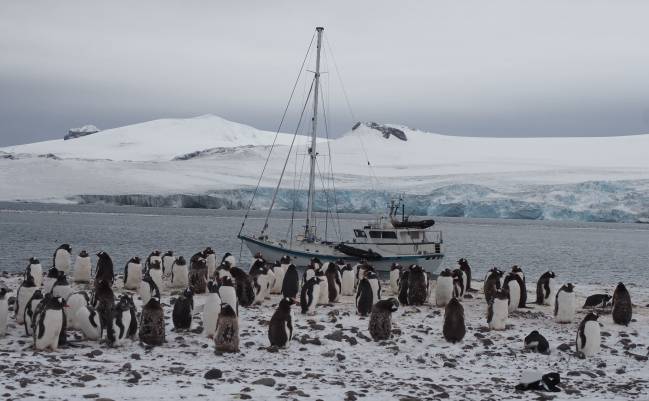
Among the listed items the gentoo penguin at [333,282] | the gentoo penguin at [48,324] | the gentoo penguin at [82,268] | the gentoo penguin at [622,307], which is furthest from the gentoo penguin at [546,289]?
the gentoo penguin at [48,324]

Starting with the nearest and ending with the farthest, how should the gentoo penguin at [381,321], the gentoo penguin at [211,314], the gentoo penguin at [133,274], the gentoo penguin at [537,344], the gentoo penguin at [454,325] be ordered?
the gentoo penguin at [211,314] → the gentoo penguin at [537,344] → the gentoo penguin at [381,321] → the gentoo penguin at [454,325] → the gentoo penguin at [133,274]

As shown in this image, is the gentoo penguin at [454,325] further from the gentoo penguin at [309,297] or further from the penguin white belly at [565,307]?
the penguin white belly at [565,307]

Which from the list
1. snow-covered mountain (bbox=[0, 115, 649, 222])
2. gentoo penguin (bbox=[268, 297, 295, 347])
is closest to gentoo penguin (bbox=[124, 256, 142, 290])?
gentoo penguin (bbox=[268, 297, 295, 347])

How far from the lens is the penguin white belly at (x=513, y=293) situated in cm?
1652

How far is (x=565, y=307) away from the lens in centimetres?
1508

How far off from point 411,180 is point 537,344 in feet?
281

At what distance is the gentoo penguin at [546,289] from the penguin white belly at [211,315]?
8.43 m

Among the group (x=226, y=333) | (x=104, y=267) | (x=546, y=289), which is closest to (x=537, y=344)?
(x=226, y=333)

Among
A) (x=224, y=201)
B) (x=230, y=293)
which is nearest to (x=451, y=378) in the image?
(x=230, y=293)

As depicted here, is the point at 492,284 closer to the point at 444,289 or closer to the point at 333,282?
the point at 444,289

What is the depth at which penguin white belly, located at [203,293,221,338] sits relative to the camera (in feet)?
40.8

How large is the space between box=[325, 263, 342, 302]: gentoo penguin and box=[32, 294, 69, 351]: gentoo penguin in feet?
23.0

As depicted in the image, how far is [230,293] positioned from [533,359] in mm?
5047

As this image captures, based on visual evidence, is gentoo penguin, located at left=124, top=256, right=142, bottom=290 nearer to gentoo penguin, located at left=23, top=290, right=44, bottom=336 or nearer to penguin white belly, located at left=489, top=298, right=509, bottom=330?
gentoo penguin, located at left=23, top=290, right=44, bottom=336
